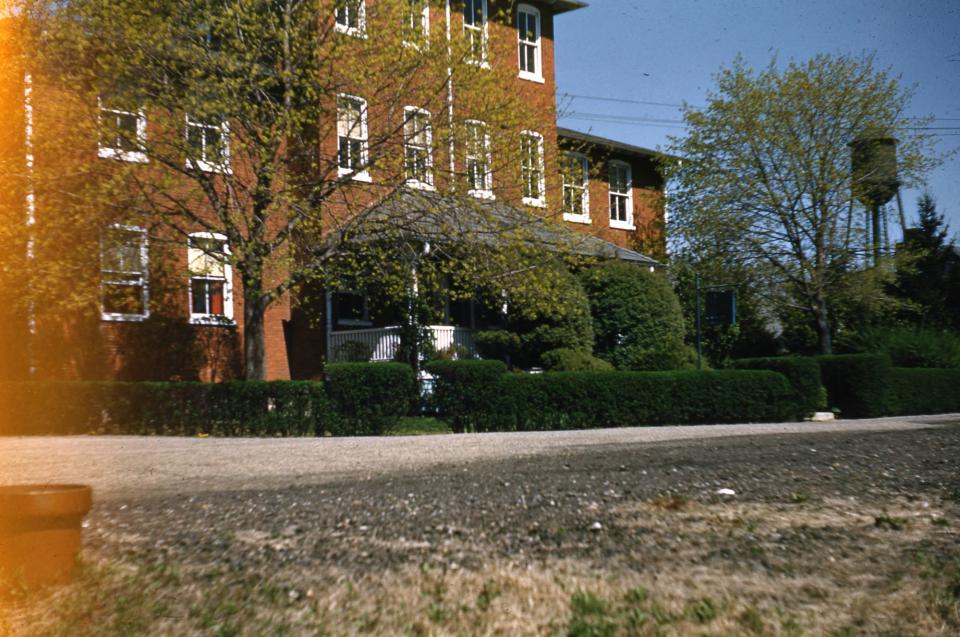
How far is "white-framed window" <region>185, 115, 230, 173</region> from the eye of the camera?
1498cm

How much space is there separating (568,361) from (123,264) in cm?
891

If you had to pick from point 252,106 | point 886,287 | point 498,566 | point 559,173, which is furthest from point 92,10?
point 886,287

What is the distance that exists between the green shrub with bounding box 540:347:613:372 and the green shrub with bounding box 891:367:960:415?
21.9ft

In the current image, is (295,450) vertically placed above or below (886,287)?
below

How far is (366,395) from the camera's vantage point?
46.9 ft

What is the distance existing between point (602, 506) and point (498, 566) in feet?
5.84

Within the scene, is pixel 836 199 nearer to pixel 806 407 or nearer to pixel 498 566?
pixel 806 407

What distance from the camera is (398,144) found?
1611 centimetres

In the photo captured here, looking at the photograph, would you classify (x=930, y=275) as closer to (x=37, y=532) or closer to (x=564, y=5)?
(x=564, y=5)

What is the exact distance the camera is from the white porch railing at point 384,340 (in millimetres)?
19609

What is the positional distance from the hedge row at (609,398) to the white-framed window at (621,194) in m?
11.9

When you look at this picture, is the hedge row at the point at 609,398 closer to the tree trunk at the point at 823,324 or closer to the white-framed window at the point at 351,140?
the white-framed window at the point at 351,140

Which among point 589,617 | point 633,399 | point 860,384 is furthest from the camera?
point 860,384

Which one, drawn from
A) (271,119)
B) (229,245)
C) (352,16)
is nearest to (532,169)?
(352,16)
